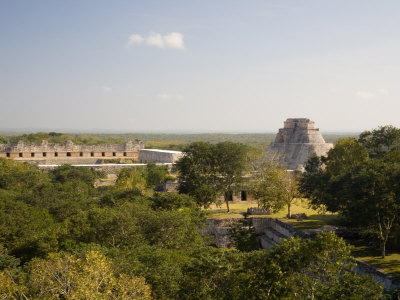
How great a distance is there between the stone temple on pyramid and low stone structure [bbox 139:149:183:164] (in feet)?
29.3

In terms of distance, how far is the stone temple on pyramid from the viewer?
3453cm

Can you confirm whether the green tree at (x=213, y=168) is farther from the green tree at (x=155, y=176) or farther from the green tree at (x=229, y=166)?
the green tree at (x=155, y=176)

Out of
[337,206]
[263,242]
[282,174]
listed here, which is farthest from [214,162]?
[337,206]

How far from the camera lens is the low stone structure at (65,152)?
4184cm

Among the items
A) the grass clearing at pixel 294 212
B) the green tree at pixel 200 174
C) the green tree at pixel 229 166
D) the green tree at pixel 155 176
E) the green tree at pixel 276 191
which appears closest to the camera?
the grass clearing at pixel 294 212

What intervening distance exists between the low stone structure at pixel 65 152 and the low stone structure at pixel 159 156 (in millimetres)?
2009

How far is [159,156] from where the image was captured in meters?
41.0

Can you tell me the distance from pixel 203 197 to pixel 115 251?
1178cm

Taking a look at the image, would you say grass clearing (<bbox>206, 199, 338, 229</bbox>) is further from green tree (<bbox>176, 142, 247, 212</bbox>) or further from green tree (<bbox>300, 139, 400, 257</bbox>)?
green tree (<bbox>300, 139, 400, 257</bbox>)

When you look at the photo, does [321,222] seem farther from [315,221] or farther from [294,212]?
[294,212]

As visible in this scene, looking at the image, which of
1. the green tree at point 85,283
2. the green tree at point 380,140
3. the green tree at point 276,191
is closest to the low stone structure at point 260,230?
the green tree at point 276,191

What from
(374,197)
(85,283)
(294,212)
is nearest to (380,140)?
(294,212)

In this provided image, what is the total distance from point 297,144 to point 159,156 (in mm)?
13554

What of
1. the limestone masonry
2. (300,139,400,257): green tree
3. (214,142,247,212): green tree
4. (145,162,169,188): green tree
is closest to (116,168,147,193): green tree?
(145,162,169,188): green tree
